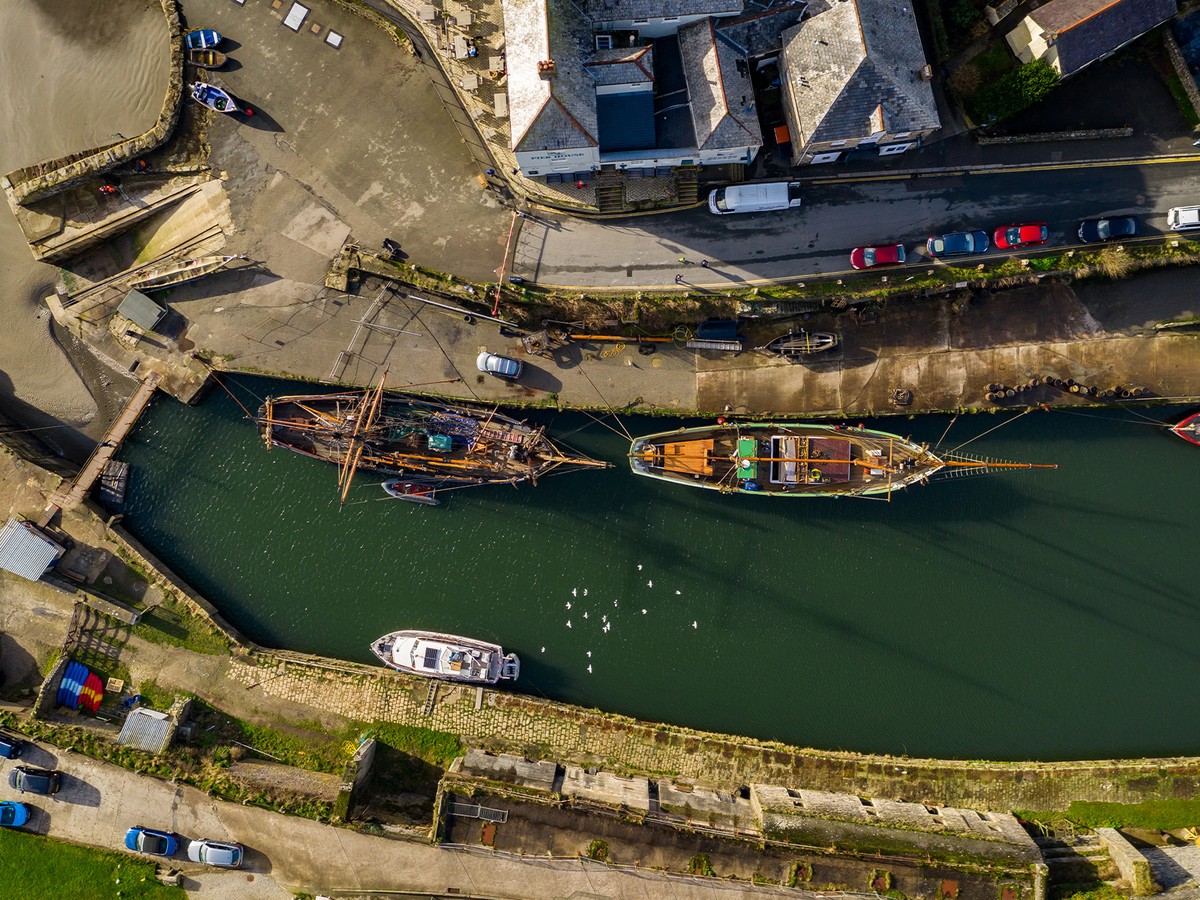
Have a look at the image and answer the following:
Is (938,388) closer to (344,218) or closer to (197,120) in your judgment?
(344,218)

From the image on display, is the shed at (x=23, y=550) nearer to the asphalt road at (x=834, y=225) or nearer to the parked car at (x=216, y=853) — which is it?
the parked car at (x=216, y=853)

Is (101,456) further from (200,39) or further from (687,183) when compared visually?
(687,183)

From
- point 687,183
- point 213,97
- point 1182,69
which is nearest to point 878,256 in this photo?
point 687,183

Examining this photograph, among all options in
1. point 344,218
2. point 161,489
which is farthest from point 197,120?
point 161,489

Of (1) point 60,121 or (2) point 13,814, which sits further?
(1) point 60,121

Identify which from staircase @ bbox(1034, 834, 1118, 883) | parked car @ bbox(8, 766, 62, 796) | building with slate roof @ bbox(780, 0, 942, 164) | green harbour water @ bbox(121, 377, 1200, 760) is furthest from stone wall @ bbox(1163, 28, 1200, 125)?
parked car @ bbox(8, 766, 62, 796)

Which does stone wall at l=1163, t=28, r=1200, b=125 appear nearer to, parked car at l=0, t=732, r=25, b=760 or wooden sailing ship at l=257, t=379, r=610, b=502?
wooden sailing ship at l=257, t=379, r=610, b=502
